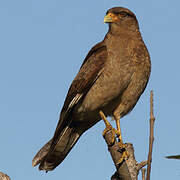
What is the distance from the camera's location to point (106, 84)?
21.1 feet

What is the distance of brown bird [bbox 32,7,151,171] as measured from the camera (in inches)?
255

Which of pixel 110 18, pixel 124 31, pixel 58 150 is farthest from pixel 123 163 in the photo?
pixel 110 18

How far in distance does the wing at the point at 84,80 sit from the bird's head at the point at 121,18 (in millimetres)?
480

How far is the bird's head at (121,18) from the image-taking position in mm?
7320

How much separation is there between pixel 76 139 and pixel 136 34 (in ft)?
7.61

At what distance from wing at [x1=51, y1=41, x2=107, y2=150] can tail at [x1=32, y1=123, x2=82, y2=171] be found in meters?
0.13

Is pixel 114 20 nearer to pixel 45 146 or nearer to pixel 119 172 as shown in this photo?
pixel 45 146

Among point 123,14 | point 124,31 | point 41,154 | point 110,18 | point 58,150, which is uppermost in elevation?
point 123,14

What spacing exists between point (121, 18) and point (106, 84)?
166 cm

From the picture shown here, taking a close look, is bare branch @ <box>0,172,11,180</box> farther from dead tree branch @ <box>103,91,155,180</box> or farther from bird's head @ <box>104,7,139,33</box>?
bird's head @ <box>104,7,139,33</box>

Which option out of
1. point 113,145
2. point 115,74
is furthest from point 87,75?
point 113,145

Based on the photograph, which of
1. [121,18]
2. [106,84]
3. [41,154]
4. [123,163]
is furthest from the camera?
[121,18]

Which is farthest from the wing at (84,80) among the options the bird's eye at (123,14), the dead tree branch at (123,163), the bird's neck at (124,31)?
the dead tree branch at (123,163)

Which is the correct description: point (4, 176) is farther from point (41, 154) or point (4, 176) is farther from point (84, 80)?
point (41, 154)
